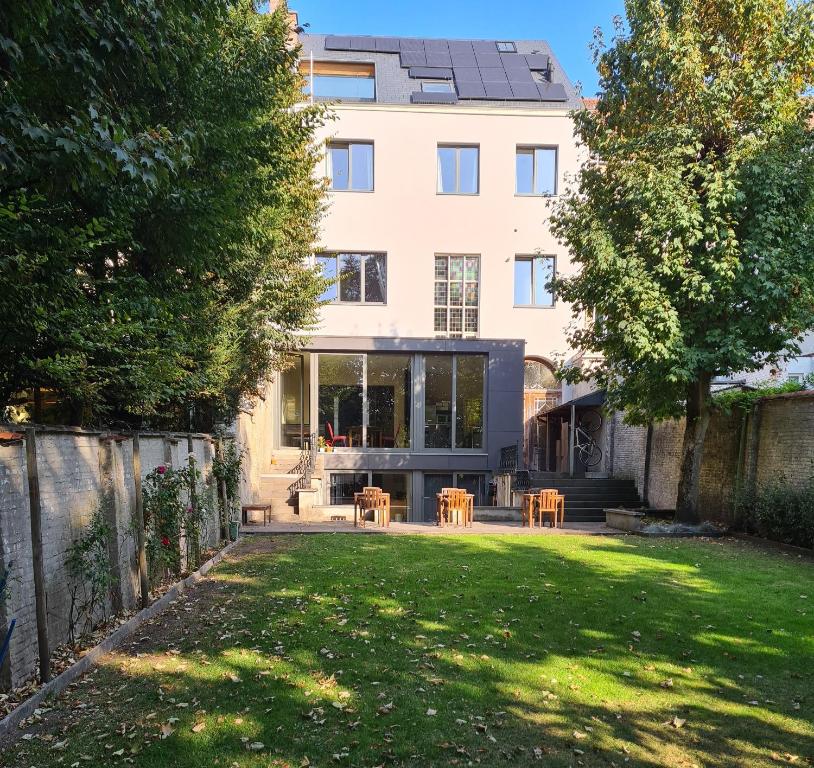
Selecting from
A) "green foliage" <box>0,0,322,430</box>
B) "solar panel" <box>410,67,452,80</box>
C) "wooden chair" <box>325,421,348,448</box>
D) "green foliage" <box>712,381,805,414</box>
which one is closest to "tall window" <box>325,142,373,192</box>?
"solar panel" <box>410,67,452,80</box>

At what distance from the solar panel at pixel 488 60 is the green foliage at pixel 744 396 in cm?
1496

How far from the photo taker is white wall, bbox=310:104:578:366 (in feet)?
59.0

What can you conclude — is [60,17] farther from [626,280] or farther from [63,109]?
[626,280]

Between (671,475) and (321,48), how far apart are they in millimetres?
18570

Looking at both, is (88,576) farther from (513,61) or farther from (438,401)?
(513,61)

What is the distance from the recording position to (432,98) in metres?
18.9

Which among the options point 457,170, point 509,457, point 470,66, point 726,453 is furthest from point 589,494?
point 470,66

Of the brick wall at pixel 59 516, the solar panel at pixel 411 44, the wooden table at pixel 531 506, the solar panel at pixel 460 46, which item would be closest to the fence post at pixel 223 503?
the brick wall at pixel 59 516

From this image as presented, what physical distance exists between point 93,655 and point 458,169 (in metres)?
17.0

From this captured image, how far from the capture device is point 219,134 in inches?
229

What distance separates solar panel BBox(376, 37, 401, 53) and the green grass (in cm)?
1984

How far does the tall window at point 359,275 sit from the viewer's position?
1795 centimetres

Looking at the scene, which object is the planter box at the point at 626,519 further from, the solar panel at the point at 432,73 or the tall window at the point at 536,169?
the solar panel at the point at 432,73

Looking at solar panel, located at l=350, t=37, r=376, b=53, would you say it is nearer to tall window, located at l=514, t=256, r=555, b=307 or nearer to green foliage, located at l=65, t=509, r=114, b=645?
tall window, located at l=514, t=256, r=555, b=307
